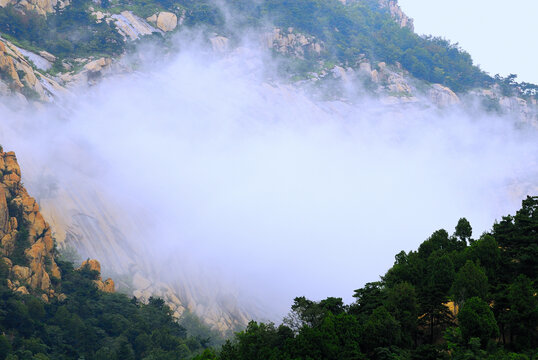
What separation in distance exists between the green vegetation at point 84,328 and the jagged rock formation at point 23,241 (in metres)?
1.78

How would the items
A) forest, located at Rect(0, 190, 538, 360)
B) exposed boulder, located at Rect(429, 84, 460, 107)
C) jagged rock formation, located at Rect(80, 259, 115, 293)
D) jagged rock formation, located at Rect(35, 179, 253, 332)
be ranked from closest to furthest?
forest, located at Rect(0, 190, 538, 360)
jagged rock formation, located at Rect(80, 259, 115, 293)
jagged rock formation, located at Rect(35, 179, 253, 332)
exposed boulder, located at Rect(429, 84, 460, 107)

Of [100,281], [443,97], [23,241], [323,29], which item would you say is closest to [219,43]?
[323,29]

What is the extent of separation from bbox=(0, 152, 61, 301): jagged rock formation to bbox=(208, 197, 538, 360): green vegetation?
115 ft

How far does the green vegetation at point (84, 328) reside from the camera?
66312 mm

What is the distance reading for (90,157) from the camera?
111 metres

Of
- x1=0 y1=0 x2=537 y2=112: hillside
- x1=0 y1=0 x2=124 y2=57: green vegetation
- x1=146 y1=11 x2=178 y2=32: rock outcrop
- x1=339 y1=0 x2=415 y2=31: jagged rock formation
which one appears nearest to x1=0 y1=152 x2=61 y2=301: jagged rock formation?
x1=0 y1=0 x2=537 y2=112: hillside

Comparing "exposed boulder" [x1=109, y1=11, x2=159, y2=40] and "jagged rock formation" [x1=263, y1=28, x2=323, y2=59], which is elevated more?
"jagged rock formation" [x1=263, y1=28, x2=323, y2=59]

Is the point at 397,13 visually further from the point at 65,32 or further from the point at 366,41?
the point at 65,32

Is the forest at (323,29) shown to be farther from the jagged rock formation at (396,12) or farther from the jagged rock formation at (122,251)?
the jagged rock formation at (122,251)

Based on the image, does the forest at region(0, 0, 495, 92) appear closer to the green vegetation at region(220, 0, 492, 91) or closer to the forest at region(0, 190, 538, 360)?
the green vegetation at region(220, 0, 492, 91)

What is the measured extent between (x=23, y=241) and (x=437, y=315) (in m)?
52.2

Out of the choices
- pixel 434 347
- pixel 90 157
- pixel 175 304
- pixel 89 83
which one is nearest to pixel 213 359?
pixel 434 347

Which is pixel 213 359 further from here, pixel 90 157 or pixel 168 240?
pixel 90 157

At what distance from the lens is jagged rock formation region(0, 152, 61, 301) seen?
74.4 metres
